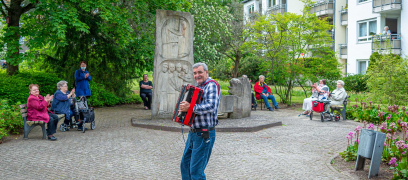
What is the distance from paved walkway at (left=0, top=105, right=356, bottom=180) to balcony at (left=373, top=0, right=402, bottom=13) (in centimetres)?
1772

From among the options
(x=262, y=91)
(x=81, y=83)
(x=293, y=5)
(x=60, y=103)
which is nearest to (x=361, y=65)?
(x=293, y=5)

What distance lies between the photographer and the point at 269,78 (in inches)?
755

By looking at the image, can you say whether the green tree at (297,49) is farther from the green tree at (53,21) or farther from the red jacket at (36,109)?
the red jacket at (36,109)

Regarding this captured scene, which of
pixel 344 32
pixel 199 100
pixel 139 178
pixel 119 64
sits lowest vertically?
pixel 139 178

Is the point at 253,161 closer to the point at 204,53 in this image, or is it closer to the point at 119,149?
the point at 119,149

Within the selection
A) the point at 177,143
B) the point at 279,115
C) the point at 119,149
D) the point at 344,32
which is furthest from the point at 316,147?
the point at 344,32

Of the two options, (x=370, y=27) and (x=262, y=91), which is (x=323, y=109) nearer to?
(x=262, y=91)

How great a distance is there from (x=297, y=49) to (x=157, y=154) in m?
11.6

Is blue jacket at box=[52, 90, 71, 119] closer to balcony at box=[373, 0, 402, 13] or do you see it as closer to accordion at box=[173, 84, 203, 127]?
accordion at box=[173, 84, 203, 127]

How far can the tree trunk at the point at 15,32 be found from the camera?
40.3 feet

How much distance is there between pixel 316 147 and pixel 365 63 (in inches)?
870

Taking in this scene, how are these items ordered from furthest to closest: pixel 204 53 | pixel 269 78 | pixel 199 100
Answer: pixel 204 53
pixel 269 78
pixel 199 100

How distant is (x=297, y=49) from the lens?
17906 mm

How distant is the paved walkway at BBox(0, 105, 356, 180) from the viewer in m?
6.52
